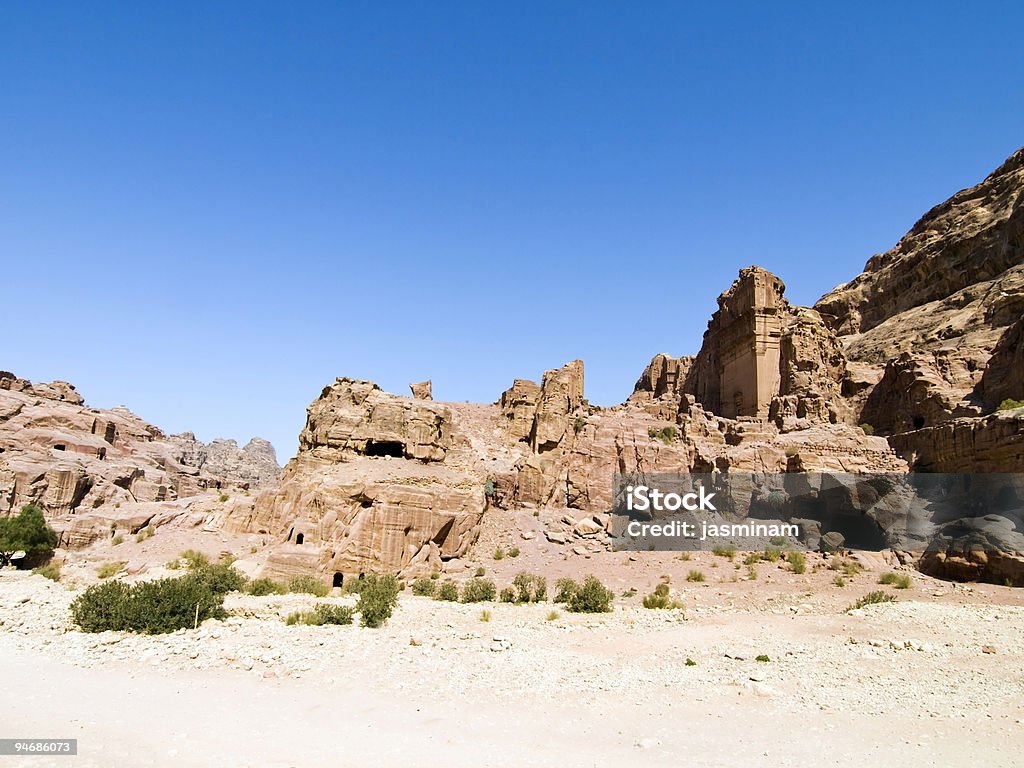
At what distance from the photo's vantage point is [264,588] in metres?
19.5

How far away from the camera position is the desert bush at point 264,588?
19312 millimetres

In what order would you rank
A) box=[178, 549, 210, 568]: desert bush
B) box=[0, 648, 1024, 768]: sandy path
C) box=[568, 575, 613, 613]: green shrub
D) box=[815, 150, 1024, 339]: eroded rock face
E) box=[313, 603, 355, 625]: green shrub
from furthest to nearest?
box=[815, 150, 1024, 339]: eroded rock face < box=[178, 549, 210, 568]: desert bush < box=[568, 575, 613, 613]: green shrub < box=[313, 603, 355, 625]: green shrub < box=[0, 648, 1024, 768]: sandy path

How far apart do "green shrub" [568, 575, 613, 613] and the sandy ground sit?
51 cm

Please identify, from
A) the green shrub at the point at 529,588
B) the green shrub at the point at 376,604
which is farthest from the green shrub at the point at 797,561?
the green shrub at the point at 376,604

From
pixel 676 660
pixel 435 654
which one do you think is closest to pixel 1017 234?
pixel 676 660

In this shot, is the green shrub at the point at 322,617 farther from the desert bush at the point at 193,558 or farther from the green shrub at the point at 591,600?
the desert bush at the point at 193,558

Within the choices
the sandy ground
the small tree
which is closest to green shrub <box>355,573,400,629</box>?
the sandy ground

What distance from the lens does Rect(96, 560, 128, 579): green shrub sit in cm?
2162

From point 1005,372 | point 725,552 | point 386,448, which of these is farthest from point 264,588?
point 1005,372

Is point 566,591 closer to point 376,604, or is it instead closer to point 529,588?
point 529,588

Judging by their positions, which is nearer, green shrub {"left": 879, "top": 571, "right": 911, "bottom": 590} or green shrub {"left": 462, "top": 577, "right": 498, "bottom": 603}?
green shrub {"left": 879, "top": 571, "right": 911, "bottom": 590}

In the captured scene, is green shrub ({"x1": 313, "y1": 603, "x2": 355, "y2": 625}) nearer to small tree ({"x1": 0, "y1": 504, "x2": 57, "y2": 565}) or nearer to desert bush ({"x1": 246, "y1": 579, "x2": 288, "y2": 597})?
desert bush ({"x1": 246, "y1": 579, "x2": 288, "y2": 597})

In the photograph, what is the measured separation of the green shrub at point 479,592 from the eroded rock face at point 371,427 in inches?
248

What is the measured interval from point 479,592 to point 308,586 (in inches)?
207
